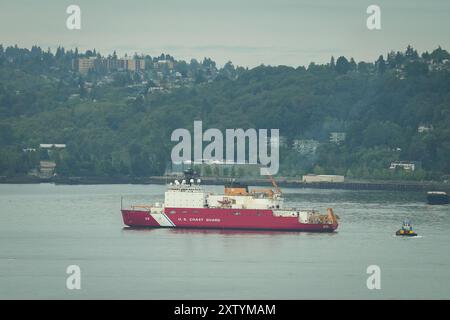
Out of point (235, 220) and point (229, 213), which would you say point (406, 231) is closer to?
point (235, 220)

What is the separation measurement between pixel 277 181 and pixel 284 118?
1123 inches

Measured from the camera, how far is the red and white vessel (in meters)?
60.6

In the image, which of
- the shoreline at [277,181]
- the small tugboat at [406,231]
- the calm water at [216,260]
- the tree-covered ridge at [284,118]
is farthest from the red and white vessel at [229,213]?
the tree-covered ridge at [284,118]

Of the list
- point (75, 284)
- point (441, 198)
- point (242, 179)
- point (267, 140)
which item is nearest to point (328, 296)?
point (75, 284)

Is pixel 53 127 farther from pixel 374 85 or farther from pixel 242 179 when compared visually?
pixel 242 179

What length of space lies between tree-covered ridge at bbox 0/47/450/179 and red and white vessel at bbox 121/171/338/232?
5856 centimetres

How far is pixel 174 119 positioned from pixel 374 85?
20898 millimetres

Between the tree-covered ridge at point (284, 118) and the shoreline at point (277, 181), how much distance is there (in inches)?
86.5

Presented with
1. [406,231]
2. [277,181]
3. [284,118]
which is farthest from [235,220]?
[284,118]

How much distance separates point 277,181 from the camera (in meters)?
121

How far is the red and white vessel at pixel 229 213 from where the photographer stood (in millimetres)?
60625

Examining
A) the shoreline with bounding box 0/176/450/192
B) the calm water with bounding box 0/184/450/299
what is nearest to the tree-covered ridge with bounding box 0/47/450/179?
the shoreline with bounding box 0/176/450/192

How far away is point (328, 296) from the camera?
43.6 metres

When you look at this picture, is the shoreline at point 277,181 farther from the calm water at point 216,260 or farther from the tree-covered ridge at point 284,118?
the calm water at point 216,260
